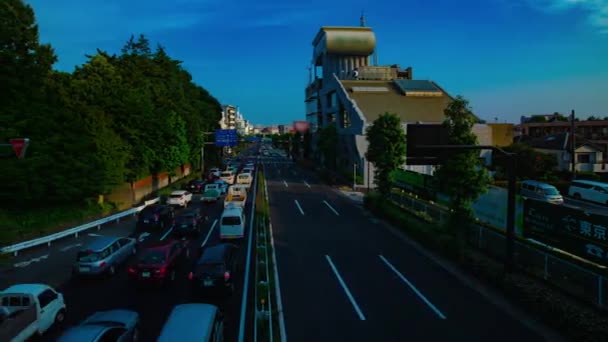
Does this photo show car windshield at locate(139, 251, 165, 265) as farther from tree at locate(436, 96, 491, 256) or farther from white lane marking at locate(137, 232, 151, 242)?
tree at locate(436, 96, 491, 256)

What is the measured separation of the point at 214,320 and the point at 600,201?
120 feet

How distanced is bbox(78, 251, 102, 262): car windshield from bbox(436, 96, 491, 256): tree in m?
16.6

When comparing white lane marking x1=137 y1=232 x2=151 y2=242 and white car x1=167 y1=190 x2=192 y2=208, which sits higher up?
white car x1=167 y1=190 x2=192 y2=208

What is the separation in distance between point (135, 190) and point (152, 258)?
28.3 metres

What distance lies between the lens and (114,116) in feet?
125

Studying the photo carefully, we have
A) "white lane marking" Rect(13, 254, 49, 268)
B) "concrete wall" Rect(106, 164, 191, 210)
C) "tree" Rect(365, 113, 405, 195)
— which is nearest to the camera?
"white lane marking" Rect(13, 254, 49, 268)

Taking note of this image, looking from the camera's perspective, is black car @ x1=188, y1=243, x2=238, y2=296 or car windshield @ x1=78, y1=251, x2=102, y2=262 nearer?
black car @ x1=188, y1=243, x2=238, y2=296

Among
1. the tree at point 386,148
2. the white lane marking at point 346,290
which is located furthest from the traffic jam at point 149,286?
the tree at point 386,148

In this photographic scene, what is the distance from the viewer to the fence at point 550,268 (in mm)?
13711

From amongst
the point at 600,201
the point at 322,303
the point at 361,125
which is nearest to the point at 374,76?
the point at 361,125

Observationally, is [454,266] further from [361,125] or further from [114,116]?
[361,125]

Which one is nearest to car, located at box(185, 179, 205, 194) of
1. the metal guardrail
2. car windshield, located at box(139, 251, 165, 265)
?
the metal guardrail

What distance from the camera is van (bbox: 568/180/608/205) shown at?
118ft

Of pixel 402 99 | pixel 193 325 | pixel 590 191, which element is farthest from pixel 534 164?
pixel 193 325
